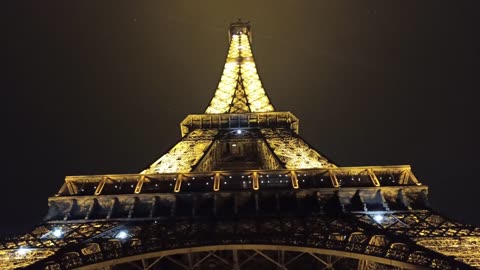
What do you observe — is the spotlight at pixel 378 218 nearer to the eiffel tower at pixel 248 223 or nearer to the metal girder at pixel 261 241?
the eiffel tower at pixel 248 223

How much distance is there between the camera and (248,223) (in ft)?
56.3

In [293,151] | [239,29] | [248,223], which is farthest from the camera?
[239,29]

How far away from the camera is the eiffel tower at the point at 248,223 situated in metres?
14.8

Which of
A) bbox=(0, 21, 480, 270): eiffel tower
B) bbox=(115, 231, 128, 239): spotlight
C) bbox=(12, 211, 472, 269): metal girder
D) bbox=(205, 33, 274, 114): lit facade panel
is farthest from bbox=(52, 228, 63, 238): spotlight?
bbox=(205, 33, 274, 114): lit facade panel

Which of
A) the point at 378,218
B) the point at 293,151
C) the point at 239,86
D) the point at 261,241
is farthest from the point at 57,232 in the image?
the point at 239,86

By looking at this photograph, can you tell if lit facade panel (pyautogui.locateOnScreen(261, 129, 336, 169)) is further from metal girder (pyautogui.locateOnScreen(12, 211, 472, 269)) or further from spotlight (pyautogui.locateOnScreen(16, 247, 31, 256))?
spotlight (pyautogui.locateOnScreen(16, 247, 31, 256))

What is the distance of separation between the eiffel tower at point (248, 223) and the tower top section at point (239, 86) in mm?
11674

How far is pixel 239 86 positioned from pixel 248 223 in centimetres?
2444

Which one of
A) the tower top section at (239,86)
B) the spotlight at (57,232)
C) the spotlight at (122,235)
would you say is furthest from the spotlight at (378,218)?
the tower top section at (239,86)

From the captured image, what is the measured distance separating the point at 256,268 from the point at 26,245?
9.68 metres

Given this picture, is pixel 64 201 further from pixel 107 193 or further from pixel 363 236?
pixel 363 236

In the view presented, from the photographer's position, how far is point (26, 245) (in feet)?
51.4

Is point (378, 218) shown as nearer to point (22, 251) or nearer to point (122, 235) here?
point (122, 235)

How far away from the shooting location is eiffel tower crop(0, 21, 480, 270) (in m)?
14.8
